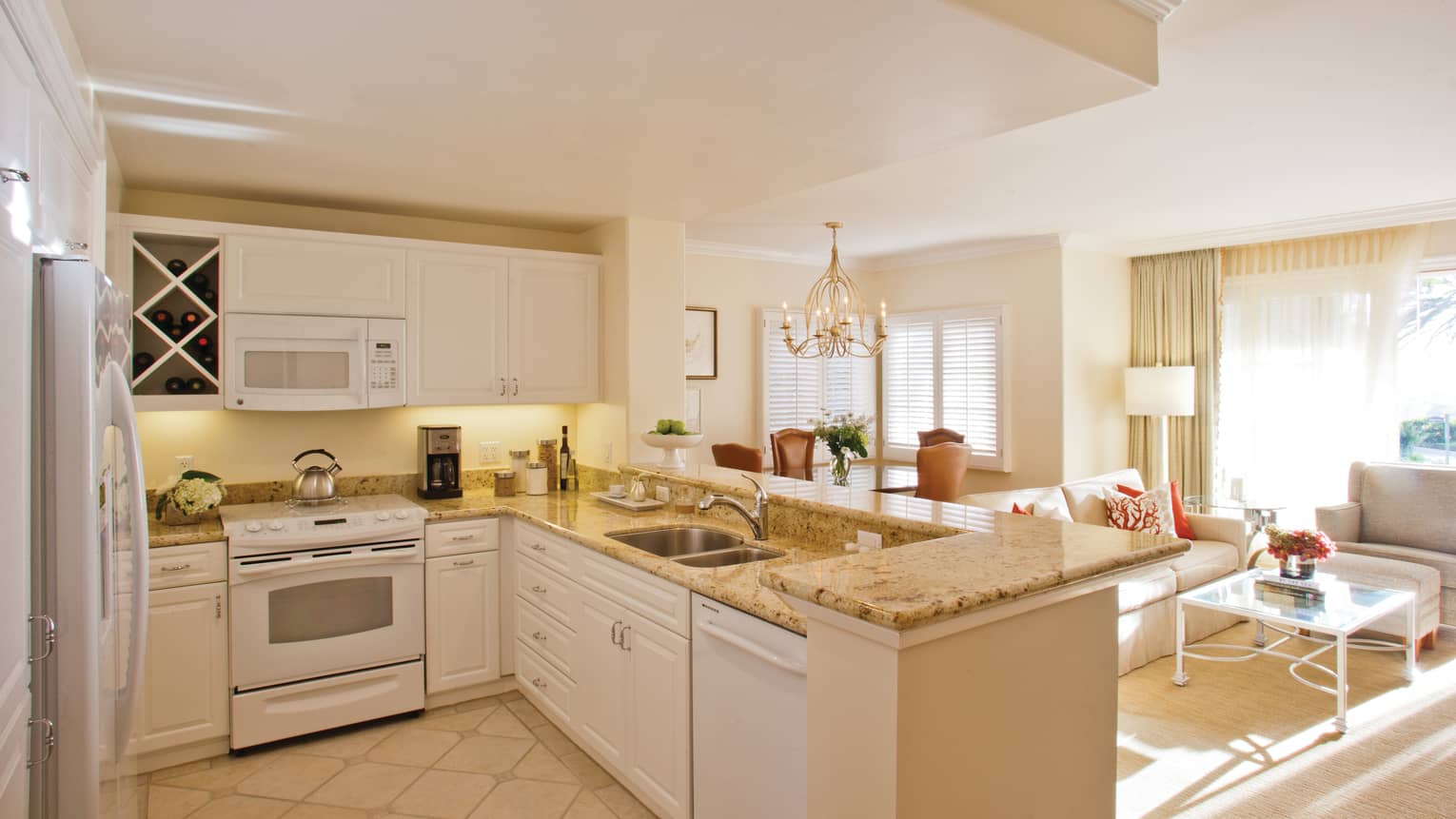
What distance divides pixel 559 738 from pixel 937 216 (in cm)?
382

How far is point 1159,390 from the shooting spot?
5793 millimetres

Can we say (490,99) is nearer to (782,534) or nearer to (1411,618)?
(782,534)

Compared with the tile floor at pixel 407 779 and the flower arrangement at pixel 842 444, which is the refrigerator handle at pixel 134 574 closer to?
the tile floor at pixel 407 779

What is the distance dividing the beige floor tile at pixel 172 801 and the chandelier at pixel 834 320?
12.0ft

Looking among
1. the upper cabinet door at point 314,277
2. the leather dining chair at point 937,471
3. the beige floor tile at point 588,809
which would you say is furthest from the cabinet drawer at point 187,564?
the leather dining chair at point 937,471

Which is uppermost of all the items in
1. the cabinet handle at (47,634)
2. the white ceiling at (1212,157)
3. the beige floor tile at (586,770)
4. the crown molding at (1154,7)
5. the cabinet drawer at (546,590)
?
the white ceiling at (1212,157)

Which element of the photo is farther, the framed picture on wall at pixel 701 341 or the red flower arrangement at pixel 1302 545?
the framed picture on wall at pixel 701 341

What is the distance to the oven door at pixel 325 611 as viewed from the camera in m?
3.17

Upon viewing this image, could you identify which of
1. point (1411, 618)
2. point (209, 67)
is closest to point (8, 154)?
point (209, 67)

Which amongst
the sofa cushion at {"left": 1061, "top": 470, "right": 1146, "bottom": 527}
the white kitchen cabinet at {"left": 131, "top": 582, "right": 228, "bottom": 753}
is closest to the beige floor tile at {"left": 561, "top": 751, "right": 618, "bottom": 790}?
the white kitchen cabinet at {"left": 131, "top": 582, "right": 228, "bottom": 753}

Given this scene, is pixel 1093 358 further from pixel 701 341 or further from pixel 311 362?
pixel 311 362

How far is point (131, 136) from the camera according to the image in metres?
2.80

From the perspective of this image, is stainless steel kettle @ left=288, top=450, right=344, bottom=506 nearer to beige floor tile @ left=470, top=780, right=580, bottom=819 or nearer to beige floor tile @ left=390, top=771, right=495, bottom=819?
beige floor tile @ left=390, top=771, right=495, bottom=819

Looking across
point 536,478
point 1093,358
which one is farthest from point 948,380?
point 536,478
